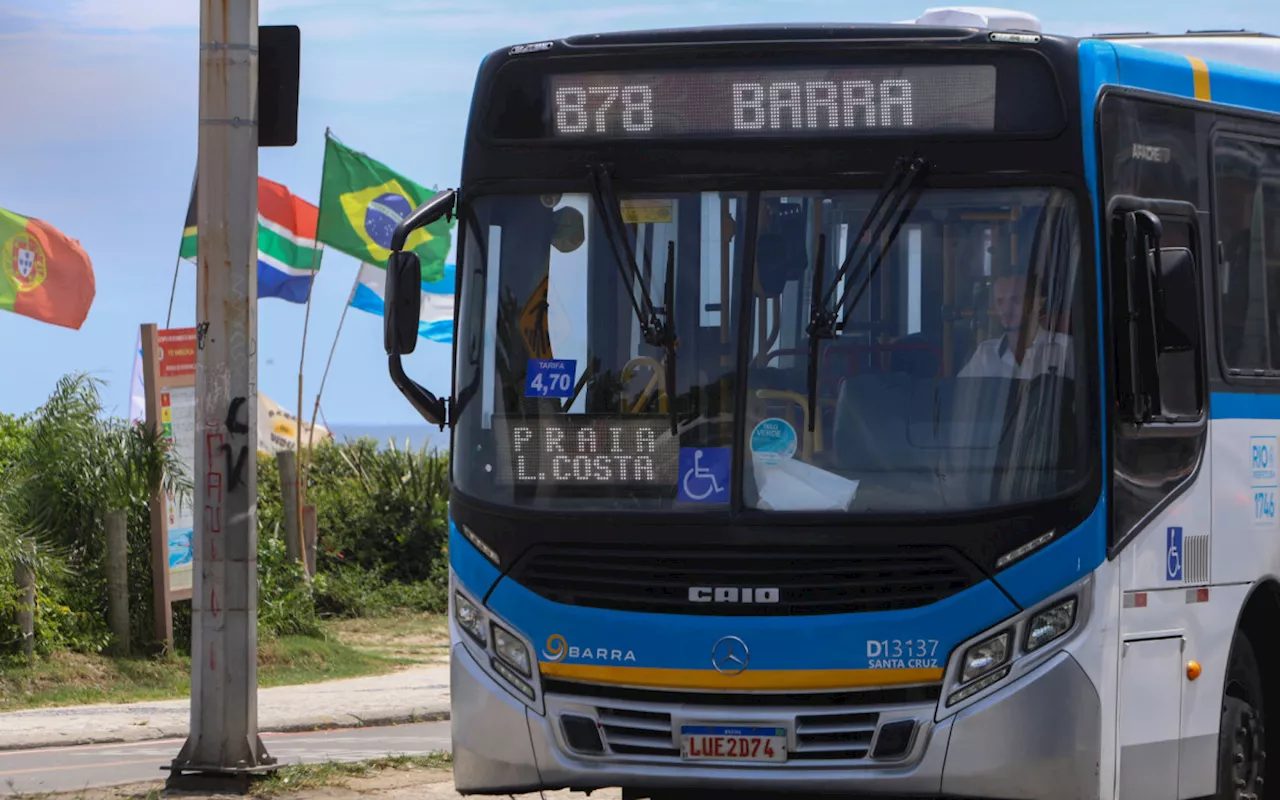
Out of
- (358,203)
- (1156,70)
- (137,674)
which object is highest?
(358,203)

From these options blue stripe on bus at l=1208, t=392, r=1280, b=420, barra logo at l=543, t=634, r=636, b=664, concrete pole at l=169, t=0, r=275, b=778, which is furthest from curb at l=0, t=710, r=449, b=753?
blue stripe on bus at l=1208, t=392, r=1280, b=420

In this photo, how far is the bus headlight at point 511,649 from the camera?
8227 mm

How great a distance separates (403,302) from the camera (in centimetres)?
838

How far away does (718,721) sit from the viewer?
7977mm

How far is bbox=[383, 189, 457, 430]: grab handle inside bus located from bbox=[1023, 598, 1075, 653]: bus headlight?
249 centimetres

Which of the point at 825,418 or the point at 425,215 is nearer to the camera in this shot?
the point at 825,418

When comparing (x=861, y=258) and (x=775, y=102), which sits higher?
(x=775, y=102)

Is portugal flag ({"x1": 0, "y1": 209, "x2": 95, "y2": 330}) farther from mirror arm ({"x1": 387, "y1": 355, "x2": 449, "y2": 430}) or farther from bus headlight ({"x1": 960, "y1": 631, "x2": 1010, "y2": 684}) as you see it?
bus headlight ({"x1": 960, "y1": 631, "x2": 1010, "y2": 684})

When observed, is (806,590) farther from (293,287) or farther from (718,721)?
(293,287)

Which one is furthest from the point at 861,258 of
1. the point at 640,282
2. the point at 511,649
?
the point at 511,649

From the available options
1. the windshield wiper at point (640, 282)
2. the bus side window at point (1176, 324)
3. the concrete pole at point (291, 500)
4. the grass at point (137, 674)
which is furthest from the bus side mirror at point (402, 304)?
the concrete pole at point (291, 500)

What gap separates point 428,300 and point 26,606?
394 inches

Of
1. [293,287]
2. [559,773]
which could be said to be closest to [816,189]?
[559,773]

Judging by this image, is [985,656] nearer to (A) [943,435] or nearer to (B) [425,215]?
(A) [943,435]
